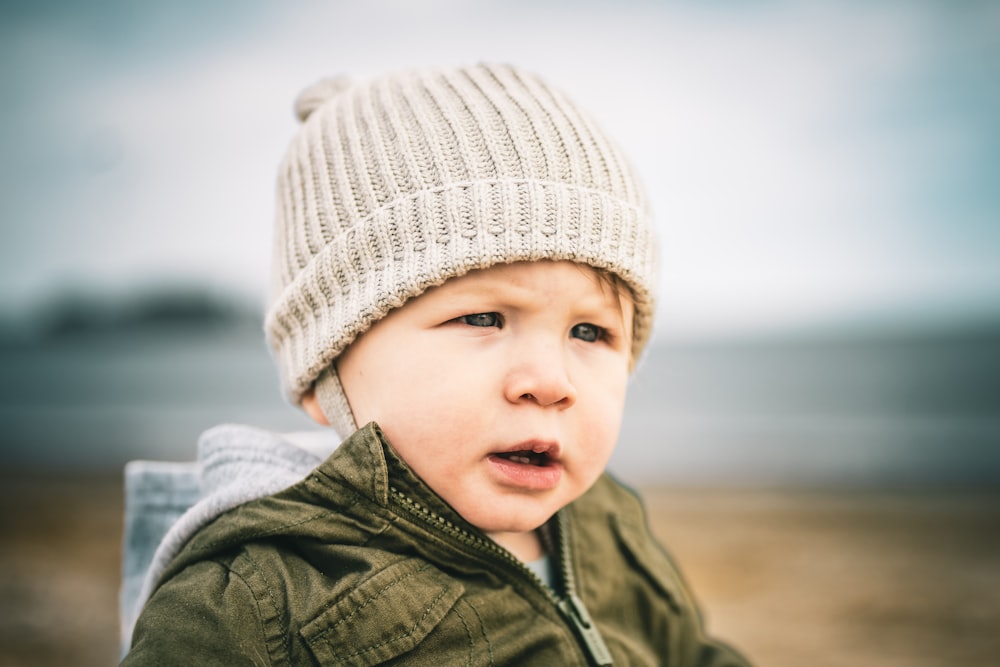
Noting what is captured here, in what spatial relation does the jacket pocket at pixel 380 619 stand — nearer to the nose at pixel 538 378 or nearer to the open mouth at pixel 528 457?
the open mouth at pixel 528 457

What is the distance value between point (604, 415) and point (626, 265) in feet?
1.06

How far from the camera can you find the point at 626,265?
5.62ft

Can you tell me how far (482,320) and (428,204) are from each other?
0.85 feet

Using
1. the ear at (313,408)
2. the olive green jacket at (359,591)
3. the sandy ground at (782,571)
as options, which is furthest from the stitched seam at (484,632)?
the sandy ground at (782,571)

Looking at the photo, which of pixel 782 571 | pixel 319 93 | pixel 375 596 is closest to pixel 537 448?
pixel 375 596

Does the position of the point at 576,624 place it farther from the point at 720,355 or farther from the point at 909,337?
the point at 909,337

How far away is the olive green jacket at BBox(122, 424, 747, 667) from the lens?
1.31 m

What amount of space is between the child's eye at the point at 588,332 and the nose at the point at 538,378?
0.15 meters

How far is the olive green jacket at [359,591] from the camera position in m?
1.31

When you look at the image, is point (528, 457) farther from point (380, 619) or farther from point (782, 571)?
point (782, 571)

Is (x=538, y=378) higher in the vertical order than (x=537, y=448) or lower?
higher

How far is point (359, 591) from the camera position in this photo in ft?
4.54

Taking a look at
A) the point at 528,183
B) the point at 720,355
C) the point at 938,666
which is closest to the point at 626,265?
the point at 528,183

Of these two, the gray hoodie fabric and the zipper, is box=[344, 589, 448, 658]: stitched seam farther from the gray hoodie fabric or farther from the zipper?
the gray hoodie fabric
